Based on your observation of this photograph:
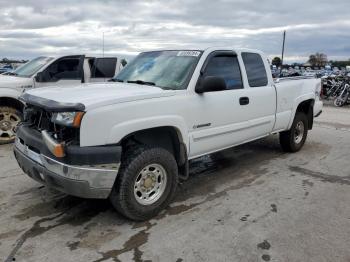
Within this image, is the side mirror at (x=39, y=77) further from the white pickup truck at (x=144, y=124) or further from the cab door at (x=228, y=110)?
the cab door at (x=228, y=110)

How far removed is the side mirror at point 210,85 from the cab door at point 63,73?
462 cm

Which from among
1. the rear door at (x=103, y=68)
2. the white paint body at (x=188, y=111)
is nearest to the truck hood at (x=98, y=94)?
the white paint body at (x=188, y=111)

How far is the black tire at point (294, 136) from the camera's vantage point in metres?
6.99

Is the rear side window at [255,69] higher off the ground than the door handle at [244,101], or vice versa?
the rear side window at [255,69]

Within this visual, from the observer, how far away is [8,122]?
7840 mm

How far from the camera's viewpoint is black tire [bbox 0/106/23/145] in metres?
7.79

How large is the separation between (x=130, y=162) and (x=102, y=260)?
3.23ft

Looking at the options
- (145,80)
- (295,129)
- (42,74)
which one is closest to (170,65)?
(145,80)

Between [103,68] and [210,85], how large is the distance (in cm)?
510

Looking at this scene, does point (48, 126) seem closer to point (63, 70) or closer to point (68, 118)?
point (68, 118)

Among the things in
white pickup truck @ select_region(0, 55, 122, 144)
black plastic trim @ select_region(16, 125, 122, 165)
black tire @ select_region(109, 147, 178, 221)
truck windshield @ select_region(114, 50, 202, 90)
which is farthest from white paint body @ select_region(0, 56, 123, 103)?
black plastic trim @ select_region(16, 125, 122, 165)

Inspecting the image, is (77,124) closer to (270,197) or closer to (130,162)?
(130,162)

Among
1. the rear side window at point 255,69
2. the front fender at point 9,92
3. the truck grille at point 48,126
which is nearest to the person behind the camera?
the truck grille at point 48,126

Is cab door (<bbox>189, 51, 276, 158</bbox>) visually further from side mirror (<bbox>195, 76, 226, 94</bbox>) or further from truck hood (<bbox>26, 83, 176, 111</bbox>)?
truck hood (<bbox>26, 83, 176, 111</bbox>)
